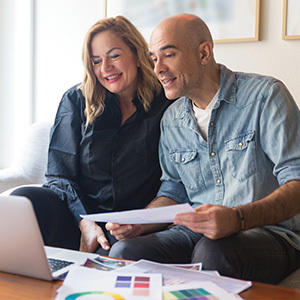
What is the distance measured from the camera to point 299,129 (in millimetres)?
1547

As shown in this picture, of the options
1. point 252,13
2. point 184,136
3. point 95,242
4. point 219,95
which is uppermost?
point 252,13

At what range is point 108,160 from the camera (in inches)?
77.1

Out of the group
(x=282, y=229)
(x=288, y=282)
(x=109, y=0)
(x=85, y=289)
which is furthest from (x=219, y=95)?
(x=109, y=0)


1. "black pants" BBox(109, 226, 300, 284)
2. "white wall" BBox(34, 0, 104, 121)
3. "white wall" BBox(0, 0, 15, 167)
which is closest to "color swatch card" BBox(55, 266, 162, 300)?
"black pants" BBox(109, 226, 300, 284)

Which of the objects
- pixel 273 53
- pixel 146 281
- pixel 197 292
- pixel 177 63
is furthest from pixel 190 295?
pixel 273 53

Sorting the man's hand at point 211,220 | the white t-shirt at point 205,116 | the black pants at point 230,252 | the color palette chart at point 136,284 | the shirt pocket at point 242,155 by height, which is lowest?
the black pants at point 230,252

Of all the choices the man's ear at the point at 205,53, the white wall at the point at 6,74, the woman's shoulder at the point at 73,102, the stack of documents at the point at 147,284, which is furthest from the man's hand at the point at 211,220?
the white wall at the point at 6,74

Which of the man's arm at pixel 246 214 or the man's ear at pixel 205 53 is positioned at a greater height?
the man's ear at pixel 205 53

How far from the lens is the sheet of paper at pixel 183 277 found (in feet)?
3.59

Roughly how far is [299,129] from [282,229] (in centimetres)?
31

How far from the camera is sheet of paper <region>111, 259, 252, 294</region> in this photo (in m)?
1.10

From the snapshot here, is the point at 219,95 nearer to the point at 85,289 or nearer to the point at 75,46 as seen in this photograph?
the point at 85,289

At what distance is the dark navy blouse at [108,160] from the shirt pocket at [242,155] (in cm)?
40

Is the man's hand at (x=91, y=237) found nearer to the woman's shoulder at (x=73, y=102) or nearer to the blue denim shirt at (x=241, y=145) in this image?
the blue denim shirt at (x=241, y=145)
